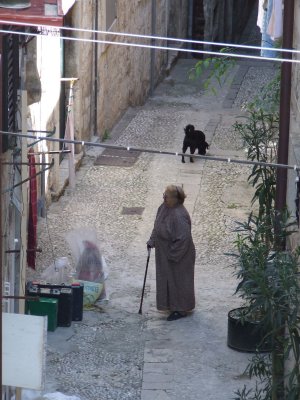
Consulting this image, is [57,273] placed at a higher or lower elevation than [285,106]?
lower

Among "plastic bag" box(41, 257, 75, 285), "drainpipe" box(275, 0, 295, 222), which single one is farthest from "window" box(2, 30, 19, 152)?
"plastic bag" box(41, 257, 75, 285)

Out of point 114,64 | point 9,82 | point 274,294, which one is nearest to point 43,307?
point 9,82

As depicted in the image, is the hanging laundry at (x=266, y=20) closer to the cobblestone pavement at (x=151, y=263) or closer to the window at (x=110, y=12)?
the cobblestone pavement at (x=151, y=263)

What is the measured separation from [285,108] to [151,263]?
489 cm

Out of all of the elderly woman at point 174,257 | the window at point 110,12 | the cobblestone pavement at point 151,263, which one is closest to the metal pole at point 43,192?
the cobblestone pavement at point 151,263

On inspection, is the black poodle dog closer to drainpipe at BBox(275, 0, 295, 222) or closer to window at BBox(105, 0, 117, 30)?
window at BBox(105, 0, 117, 30)

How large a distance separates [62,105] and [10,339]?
32.7ft

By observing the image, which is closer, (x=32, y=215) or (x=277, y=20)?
(x=277, y=20)

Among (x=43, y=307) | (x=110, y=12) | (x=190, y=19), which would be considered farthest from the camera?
(x=190, y=19)

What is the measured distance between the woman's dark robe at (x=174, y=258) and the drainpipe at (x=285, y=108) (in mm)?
2707

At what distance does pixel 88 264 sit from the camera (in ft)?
43.9

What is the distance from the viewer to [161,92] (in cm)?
2538

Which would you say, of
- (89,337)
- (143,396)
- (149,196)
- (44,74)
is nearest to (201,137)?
(149,196)

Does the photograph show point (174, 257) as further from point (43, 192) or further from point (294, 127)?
point (294, 127)
